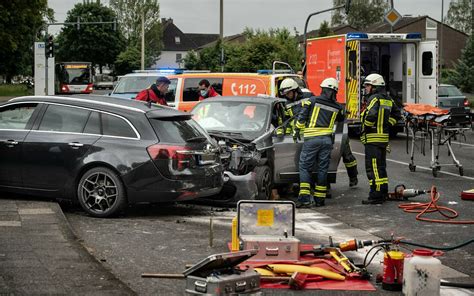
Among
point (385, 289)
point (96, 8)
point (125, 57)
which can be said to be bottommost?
point (385, 289)

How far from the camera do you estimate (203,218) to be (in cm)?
1161

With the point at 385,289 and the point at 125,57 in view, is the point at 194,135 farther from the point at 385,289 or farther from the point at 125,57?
the point at 125,57

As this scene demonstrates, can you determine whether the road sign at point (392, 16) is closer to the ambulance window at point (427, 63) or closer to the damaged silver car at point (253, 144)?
the ambulance window at point (427, 63)

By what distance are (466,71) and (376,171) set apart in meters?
45.7

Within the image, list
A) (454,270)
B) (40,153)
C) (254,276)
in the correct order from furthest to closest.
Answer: (40,153)
(454,270)
(254,276)

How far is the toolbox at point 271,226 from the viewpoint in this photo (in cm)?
831

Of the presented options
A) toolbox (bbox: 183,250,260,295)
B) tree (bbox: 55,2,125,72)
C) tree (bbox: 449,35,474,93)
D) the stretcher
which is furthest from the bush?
toolbox (bbox: 183,250,260,295)

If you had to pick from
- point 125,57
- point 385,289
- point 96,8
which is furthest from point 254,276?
point 96,8

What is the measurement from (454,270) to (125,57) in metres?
80.0

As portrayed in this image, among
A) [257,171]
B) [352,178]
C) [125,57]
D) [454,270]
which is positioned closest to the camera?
[454,270]

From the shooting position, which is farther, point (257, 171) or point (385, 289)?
point (257, 171)

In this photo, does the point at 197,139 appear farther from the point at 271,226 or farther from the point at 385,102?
the point at 385,102

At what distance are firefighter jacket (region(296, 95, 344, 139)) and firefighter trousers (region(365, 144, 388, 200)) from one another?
0.77 metres

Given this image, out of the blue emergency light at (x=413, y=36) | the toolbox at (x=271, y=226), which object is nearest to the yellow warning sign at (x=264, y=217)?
the toolbox at (x=271, y=226)
